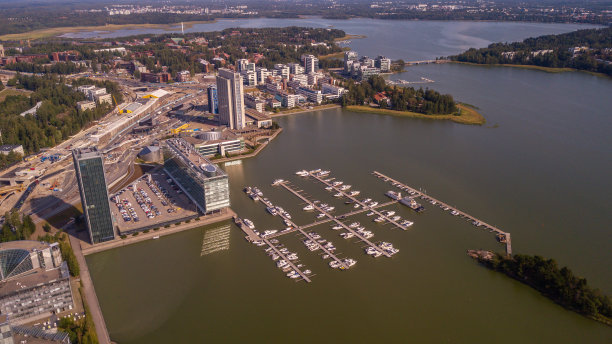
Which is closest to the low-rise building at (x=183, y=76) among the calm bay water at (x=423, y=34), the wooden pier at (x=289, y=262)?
the calm bay water at (x=423, y=34)

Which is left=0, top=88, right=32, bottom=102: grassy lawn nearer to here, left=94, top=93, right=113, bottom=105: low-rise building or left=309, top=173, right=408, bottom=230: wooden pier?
left=94, top=93, right=113, bottom=105: low-rise building

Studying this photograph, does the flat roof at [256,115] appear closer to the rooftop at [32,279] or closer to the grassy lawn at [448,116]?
the grassy lawn at [448,116]

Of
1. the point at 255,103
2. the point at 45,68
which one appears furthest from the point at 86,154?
the point at 45,68

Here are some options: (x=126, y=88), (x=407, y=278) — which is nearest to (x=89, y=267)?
(x=407, y=278)

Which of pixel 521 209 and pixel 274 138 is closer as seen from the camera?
pixel 521 209

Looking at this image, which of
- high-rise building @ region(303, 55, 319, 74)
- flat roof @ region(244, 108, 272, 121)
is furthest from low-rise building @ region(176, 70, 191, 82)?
flat roof @ region(244, 108, 272, 121)

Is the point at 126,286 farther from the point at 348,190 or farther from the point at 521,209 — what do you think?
the point at 521,209

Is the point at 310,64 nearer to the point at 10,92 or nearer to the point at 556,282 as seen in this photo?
the point at 10,92
